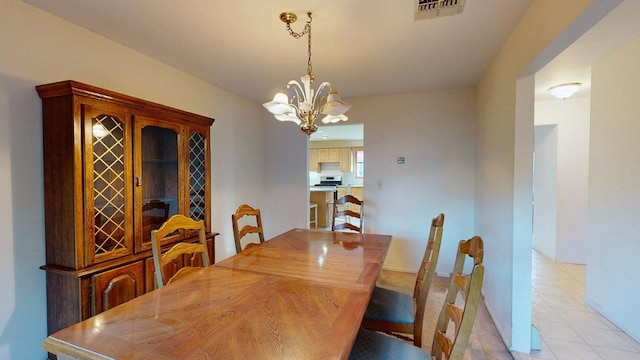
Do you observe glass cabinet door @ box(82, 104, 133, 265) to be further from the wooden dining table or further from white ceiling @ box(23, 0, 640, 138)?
the wooden dining table

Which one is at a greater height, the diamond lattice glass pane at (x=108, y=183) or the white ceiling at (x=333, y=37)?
the white ceiling at (x=333, y=37)

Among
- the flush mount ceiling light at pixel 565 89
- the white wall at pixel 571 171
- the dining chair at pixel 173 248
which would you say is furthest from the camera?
the white wall at pixel 571 171

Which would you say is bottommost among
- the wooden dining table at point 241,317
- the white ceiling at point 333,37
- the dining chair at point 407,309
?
the dining chair at point 407,309

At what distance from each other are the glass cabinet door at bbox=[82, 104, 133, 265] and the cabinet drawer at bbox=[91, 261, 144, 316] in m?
0.11

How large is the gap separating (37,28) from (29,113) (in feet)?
1.76

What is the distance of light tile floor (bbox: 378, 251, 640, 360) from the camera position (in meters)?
1.91

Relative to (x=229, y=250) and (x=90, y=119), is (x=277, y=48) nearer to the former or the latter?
(x=90, y=119)

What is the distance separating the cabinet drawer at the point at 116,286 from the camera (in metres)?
1.65

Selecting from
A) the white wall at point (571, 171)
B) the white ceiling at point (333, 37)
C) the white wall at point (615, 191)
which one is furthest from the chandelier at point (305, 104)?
the white wall at point (571, 171)

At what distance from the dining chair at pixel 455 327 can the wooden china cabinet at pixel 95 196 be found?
158 centimetres

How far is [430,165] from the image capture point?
345 centimetres

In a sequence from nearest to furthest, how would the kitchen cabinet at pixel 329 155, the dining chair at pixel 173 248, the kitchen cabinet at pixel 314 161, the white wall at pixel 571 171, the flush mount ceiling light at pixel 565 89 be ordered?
the dining chair at pixel 173 248 < the flush mount ceiling light at pixel 565 89 < the white wall at pixel 571 171 < the kitchen cabinet at pixel 329 155 < the kitchen cabinet at pixel 314 161

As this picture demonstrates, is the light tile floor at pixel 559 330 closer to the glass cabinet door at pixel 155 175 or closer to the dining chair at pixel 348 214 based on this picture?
the dining chair at pixel 348 214

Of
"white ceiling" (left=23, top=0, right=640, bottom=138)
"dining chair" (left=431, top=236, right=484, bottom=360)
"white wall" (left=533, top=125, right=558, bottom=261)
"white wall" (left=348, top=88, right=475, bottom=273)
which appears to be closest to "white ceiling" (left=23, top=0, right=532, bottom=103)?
"white ceiling" (left=23, top=0, right=640, bottom=138)
